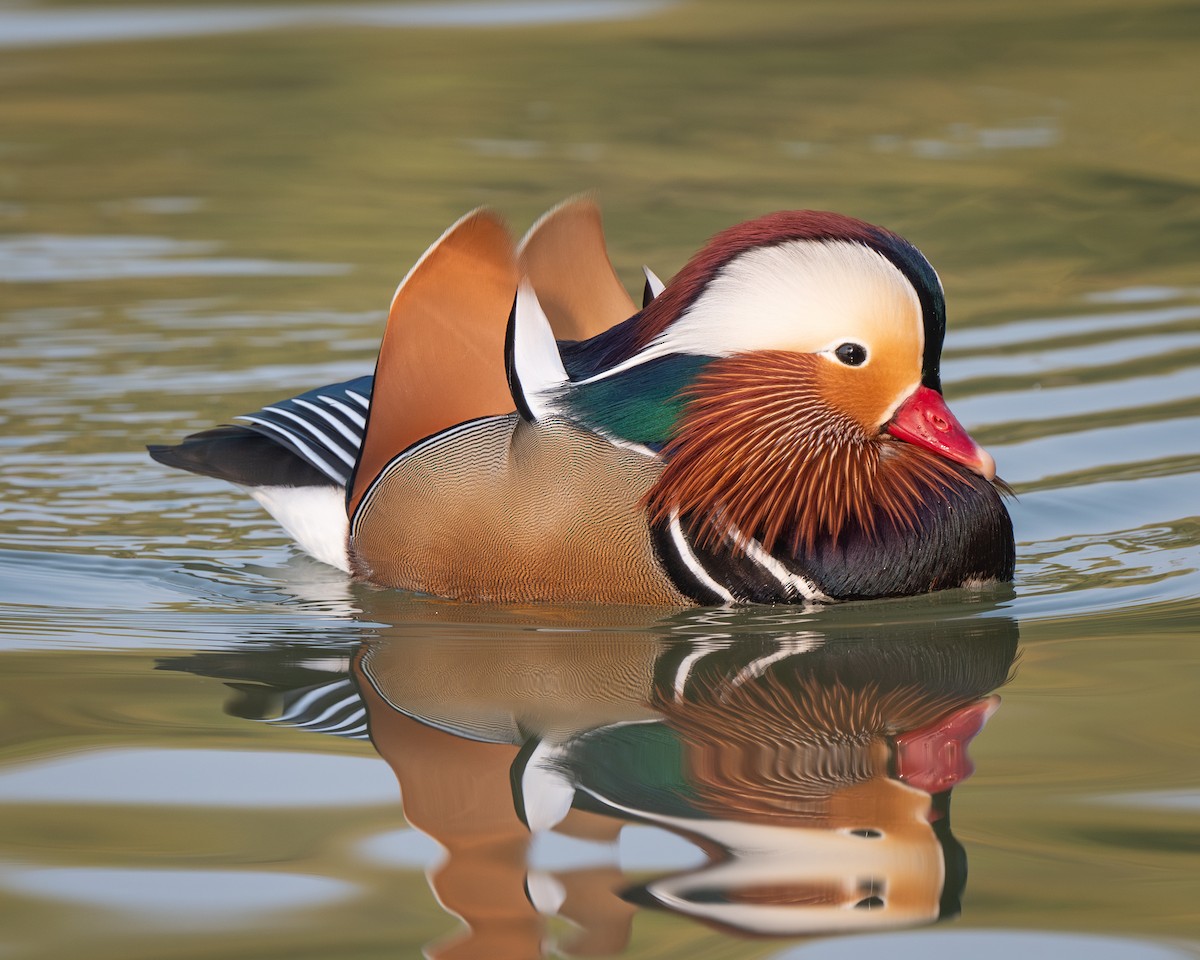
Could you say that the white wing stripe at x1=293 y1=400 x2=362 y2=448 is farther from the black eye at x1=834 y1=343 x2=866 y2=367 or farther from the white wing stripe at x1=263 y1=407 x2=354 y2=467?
the black eye at x1=834 y1=343 x2=866 y2=367

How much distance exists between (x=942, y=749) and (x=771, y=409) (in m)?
1.19

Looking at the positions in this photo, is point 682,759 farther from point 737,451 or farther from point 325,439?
point 325,439

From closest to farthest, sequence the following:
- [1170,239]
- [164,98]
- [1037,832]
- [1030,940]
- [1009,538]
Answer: [1030,940] < [1037,832] < [1009,538] < [1170,239] < [164,98]

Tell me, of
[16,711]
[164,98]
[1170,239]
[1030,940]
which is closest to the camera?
[1030,940]

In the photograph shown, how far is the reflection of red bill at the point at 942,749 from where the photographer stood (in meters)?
3.45

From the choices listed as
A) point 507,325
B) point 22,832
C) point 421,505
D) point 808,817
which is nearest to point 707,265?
point 507,325

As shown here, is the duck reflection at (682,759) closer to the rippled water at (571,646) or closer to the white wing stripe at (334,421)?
the rippled water at (571,646)

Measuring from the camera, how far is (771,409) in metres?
4.58

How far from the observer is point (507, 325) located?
15.4 ft

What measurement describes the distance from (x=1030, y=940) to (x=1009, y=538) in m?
2.00

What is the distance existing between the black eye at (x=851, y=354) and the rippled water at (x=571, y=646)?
582mm

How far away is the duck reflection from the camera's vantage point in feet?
9.67

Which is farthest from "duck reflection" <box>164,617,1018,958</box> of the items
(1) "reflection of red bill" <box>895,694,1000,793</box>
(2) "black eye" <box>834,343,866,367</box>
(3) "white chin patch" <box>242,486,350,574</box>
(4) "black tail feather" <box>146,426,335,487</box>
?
(4) "black tail feather" <box>146,426,335,487</box>

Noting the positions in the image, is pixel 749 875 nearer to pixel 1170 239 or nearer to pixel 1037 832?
pixel 1037 832
